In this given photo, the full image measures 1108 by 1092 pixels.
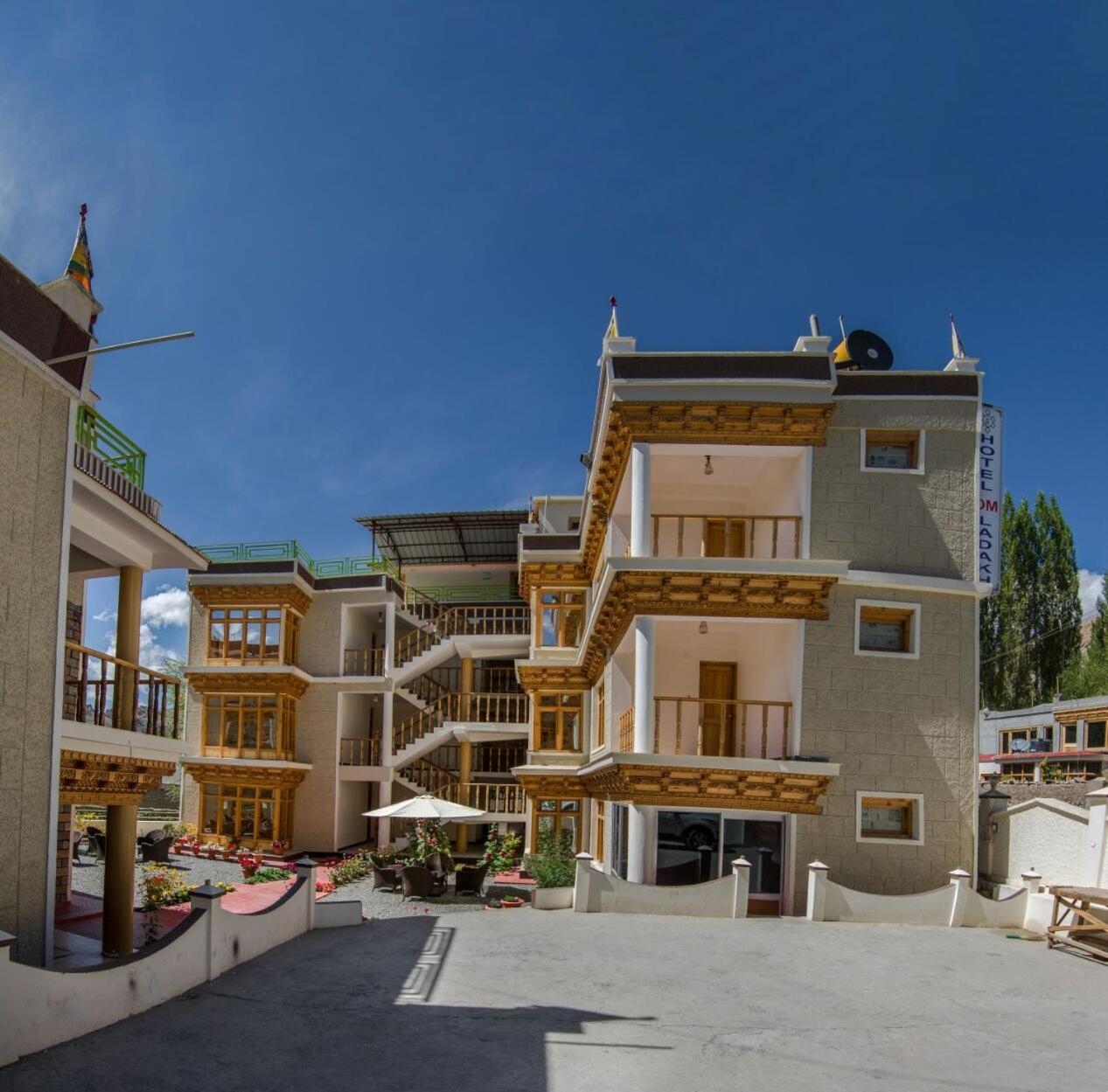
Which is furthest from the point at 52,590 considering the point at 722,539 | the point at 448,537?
the point at 448,537

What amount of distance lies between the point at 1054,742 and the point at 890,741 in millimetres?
22488

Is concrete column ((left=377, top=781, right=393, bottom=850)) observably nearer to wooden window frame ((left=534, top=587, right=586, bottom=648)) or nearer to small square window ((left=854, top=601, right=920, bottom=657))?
wooden window frame ((left=534, top=587, right=586, bottom=648))

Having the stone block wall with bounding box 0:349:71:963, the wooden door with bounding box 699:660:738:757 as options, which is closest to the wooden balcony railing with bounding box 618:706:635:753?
the wooden door with bounding box 699:660:738:757

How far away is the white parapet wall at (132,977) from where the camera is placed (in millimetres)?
7906

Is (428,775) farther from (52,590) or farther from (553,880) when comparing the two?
A: (52,590)

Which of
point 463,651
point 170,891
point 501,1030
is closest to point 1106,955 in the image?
point 501,1030

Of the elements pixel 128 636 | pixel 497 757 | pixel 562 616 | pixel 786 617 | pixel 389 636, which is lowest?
pixel 497 757

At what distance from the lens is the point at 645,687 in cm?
1789

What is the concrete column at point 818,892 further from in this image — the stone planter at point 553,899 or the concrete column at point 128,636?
the concrete column at point 128,636

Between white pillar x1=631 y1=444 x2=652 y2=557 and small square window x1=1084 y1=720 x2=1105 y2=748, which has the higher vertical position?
white pillar x1=631 y1=444 x2=652 y2=557

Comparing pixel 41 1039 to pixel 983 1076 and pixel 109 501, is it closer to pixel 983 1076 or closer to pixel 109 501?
pixel 109 501

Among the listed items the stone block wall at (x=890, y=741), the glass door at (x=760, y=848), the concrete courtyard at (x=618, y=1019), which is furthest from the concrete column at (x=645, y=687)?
the concrete courtyard at (x=618, y=1019)

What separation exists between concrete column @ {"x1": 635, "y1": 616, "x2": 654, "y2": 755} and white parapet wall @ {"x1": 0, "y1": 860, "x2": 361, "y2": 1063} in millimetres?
Result: 6493

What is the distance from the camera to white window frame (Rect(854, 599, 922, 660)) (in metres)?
18.4
